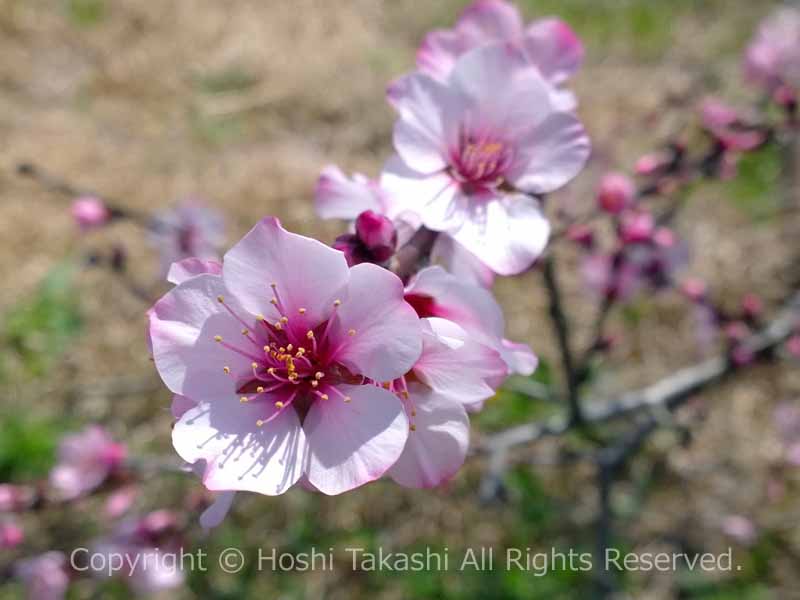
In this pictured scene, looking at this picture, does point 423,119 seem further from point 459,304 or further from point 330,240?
point 330,240

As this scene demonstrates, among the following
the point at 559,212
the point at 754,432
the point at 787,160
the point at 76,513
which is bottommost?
the point at 754,432

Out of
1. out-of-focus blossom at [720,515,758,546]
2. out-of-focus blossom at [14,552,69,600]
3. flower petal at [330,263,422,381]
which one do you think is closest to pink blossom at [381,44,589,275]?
flower petal at [330,263,422,381]

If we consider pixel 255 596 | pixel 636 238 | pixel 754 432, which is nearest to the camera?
pixel 636 238

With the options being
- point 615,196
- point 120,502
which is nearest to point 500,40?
point 615,196

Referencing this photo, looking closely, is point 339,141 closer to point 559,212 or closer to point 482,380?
point 559,212

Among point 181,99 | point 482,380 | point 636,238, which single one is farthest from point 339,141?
point 482,380

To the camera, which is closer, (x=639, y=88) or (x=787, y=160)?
(x=787, y=160)

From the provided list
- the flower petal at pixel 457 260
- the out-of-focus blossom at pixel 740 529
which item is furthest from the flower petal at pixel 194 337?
the out-of-focus blossom at pixel 740 529
